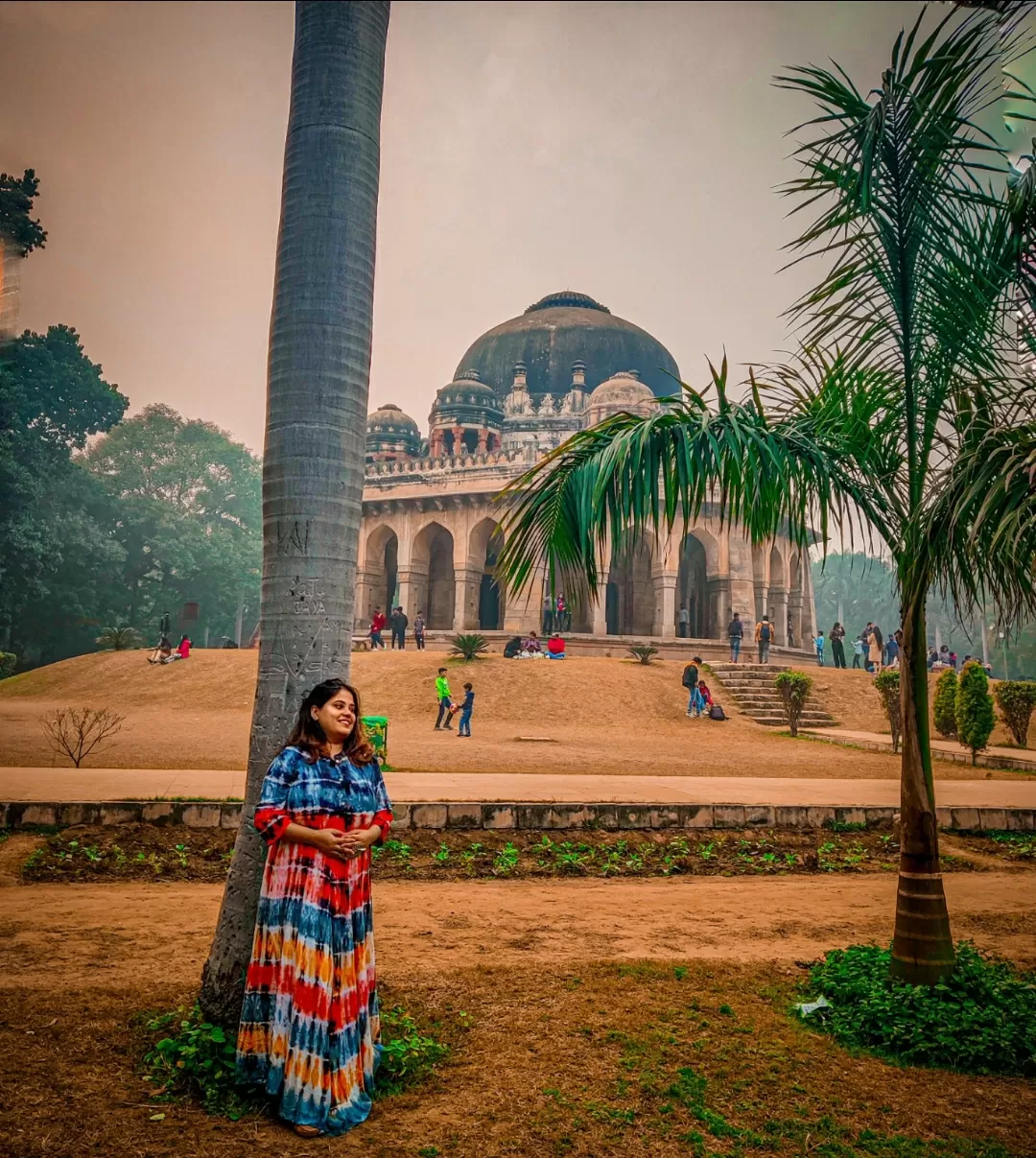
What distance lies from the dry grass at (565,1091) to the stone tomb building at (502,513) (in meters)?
21.6

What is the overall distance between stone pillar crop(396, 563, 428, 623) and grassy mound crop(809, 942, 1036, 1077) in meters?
27.9

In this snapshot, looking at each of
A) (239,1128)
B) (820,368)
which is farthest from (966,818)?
(239,1128)

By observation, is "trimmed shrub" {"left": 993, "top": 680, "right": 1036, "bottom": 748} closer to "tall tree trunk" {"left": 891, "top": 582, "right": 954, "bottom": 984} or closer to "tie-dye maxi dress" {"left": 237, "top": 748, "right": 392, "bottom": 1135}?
"tall tree trunk" {"left": 891, "top": 582, "right": 954, "bottom": 984}

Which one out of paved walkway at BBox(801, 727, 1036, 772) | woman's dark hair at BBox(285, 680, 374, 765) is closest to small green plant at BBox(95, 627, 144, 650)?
paved walkway at BBox(801, 727, 1036, 772)

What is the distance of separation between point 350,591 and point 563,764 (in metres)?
8.62

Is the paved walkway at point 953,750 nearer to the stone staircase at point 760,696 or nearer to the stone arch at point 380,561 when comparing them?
the stone staircase at point 760,696

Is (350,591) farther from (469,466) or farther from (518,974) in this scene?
(469,466)

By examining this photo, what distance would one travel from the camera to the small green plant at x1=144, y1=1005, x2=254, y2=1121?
2.72 metres

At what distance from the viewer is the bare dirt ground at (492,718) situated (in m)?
11.7

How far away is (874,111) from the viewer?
12.4ft

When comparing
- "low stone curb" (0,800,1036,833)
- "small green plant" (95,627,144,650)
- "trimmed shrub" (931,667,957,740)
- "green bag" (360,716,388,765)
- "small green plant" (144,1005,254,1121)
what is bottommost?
"small green plant" (144,1005,254,1121)

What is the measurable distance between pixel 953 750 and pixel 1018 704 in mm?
2145

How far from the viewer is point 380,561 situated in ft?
111

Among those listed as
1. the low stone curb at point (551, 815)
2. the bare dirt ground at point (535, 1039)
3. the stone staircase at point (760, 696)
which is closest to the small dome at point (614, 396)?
the stone staircase at point (760, 696)
